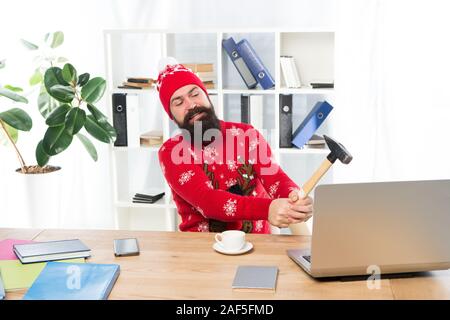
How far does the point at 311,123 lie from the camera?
347 centimetres

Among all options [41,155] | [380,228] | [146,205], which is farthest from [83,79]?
[380,228]

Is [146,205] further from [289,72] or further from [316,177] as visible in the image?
[316,177]

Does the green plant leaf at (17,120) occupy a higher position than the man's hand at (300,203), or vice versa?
the green plant leaf at (17,120)

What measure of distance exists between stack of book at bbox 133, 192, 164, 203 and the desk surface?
1.45 meters

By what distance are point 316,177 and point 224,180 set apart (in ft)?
2.44

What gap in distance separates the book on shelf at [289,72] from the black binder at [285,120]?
0.09 m

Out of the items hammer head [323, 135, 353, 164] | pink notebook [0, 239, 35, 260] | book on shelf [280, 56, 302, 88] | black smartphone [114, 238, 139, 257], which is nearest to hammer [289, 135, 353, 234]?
hammer head [323, 135, 353, 164]

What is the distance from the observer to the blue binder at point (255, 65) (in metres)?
3.47

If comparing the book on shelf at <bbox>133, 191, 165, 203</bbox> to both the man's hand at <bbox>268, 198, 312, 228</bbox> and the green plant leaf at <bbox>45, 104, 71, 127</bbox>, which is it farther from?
the man's hand at <bbox>268, 198, 312, 228</bbox>

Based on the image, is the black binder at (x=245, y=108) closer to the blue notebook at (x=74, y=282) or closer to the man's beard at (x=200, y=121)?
the man's beard at (x=200, y=121)

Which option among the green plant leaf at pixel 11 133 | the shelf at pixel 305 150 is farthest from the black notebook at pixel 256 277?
the green plant leaf at pixel 11 133

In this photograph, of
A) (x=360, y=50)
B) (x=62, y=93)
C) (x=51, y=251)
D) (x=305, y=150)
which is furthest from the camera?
(x=360, y=50)
